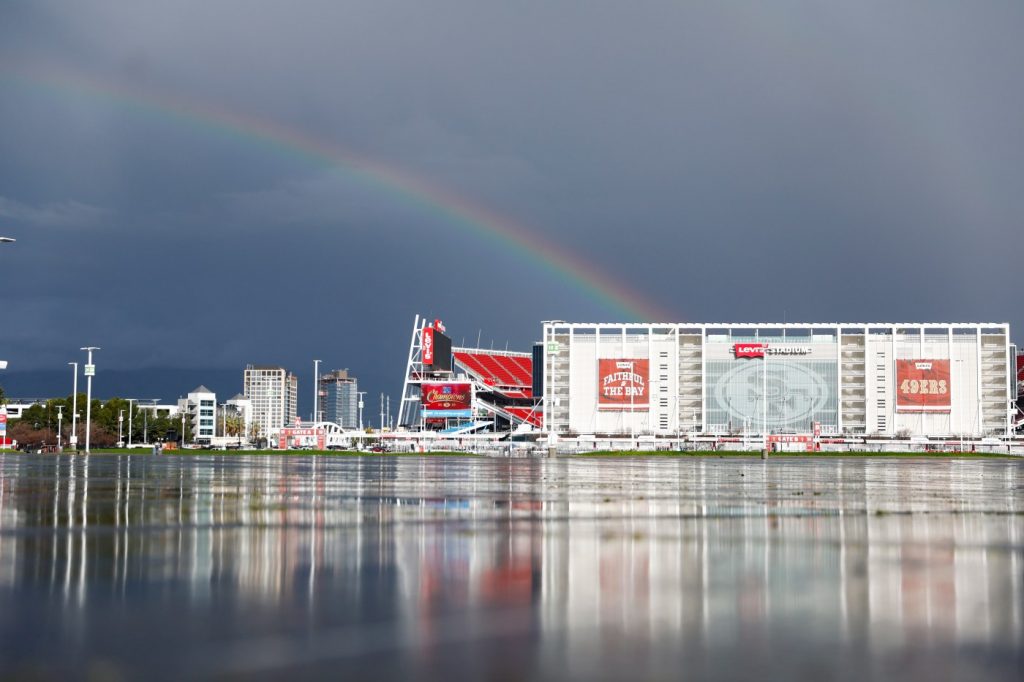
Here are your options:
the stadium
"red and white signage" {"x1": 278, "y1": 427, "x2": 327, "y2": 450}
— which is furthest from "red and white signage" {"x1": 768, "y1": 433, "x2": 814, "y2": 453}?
"red and white signage" {"x1": 278, "y1": 427, "x2": 327, "y2": 450}

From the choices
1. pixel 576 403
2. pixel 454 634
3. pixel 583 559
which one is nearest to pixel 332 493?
pixel 583 559

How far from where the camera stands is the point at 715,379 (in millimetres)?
171500

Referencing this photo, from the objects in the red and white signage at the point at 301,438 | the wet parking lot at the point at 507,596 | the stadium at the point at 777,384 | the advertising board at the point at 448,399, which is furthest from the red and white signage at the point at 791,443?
the wet parking lot at the point at 507,596

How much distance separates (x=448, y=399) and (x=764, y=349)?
58.1m

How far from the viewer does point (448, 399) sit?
192m

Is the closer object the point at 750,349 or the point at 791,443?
the point at 791,443

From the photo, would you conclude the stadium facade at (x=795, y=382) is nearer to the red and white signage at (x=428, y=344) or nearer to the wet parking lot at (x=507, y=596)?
the red and white signage at (x=428, y=344)

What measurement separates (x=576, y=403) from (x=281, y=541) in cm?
16065

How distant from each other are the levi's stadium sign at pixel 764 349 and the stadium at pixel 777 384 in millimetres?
162

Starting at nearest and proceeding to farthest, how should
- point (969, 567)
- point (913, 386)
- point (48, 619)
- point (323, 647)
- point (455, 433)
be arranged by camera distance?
point (323, 647)
point (48, 619)
point (969, 567)
point (913, 386)
point (455, 433)

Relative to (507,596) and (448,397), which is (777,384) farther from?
(507,596)

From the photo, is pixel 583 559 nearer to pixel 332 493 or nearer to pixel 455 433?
pixel 332 493

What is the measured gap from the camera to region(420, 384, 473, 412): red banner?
19150 centimetres

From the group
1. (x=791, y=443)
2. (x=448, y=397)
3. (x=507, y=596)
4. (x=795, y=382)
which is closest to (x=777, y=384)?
(x=795, y=382)
